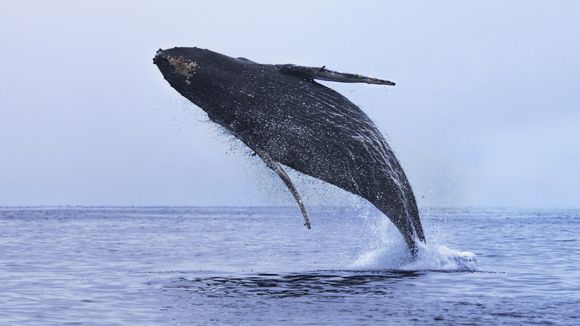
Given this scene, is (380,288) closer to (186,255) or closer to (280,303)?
(280,303)

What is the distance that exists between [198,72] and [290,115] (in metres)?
1.99

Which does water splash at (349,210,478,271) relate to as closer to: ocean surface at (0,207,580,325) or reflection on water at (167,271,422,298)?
ocean surface at (0,207,580,325)

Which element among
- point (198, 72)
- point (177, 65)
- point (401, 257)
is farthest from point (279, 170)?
point (401, 257)

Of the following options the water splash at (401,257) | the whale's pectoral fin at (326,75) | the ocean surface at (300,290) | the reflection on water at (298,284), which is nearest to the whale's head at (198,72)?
the whale's pectoral fin at (326,75)

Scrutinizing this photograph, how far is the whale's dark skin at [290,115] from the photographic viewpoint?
50.9ft

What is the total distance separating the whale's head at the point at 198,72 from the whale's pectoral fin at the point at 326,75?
1.02m

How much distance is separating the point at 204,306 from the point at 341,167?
3856mm

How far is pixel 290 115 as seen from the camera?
1602cm

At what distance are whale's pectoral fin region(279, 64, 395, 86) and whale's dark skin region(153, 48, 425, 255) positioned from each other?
0.06 ft

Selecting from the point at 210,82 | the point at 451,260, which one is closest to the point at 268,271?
the point at 451,260

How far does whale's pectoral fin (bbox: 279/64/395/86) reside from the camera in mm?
15852

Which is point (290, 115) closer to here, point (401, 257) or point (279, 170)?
point (279, 170)

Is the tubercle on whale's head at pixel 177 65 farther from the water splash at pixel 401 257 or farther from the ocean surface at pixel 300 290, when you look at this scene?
the water splash at pixel 401 257

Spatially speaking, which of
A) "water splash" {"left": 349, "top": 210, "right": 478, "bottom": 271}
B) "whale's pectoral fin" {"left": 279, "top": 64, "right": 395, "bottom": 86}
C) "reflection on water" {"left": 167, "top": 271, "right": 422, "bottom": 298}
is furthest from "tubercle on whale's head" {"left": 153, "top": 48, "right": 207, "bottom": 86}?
"water splash" {"left": 349, "top": 210, "right": 478, "bottom": 271}
